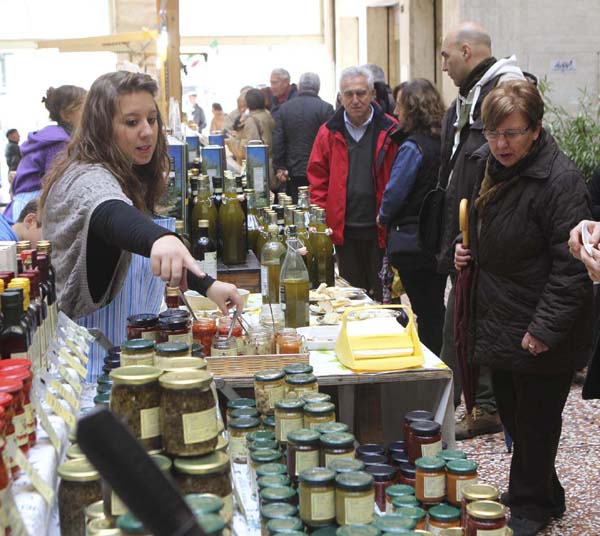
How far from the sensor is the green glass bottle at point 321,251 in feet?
14.1

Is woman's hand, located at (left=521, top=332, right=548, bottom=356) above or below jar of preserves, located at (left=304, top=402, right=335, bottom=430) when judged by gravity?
below

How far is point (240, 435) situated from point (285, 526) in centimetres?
66

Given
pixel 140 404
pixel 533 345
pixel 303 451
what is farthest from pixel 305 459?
pixel 533 345

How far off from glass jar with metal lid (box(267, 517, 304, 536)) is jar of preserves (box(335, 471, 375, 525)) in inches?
3.6

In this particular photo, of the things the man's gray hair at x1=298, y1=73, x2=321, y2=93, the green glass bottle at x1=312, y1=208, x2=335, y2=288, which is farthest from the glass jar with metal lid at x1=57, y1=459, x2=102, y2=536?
the man's gray hair at x1=298, y1=73, x2=321, y2=93

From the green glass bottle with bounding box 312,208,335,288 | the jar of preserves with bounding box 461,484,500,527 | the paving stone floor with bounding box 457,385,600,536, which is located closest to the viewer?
the jar of preserves with bounding box 461,484,500,527

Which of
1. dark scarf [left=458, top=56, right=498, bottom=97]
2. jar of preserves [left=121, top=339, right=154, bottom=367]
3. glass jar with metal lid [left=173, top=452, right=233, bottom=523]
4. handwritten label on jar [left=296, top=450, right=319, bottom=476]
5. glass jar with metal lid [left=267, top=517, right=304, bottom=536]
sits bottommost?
glass jar with metal lid [left=267, top=517, right=304, bottom=536]

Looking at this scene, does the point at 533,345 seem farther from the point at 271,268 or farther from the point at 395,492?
the point at 395,492

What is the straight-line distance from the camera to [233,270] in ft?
14.4

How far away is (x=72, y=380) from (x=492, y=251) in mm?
1695

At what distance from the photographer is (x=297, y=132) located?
859 cm

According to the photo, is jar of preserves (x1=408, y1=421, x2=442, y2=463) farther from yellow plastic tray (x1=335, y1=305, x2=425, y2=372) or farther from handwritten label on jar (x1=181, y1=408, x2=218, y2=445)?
handwritten label on jar (x1=181, y1=408, x2=218, y2=445)

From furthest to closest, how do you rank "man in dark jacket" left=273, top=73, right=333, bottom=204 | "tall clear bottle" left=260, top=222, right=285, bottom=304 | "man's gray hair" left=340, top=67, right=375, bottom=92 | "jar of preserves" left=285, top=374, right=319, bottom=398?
1. "man in dark jacket" left=273, top=73, right=333, bottom=204
2. "man's gray hair" left=340, top=67, right=375, bottom=92
3. "tall clear bottle" left=260, top=222, right=285, bottom=304
4. "jar of preserves" left=285, top=374, right=319, bottom=398

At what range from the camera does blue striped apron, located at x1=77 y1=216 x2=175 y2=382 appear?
2799 mm
